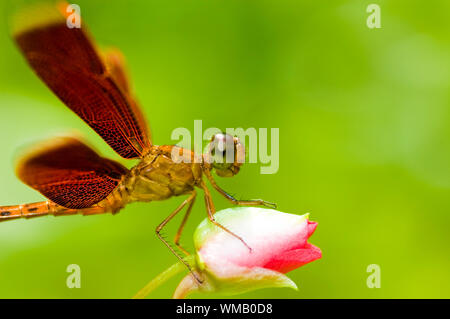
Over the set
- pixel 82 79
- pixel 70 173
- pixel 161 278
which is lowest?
pixel 161 278

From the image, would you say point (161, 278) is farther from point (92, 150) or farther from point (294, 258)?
point (92, 150)

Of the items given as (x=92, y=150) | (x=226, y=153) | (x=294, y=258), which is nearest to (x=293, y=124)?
(x=226, y=153)

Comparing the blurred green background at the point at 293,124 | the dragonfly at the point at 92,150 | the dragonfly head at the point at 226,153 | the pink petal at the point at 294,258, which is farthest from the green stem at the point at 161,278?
the blurred green background at the point at 293,124

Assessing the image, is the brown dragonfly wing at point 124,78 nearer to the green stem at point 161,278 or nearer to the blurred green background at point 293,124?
the green stem at point 161,278

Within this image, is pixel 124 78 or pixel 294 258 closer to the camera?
pixel 294 258

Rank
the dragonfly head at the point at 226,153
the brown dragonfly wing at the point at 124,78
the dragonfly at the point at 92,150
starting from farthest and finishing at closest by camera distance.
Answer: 1. the dragonfly head at the point at 226,153
2. the brown dragonfly wing at the point at 124,78
3. the dragonfly at the point at 92,150

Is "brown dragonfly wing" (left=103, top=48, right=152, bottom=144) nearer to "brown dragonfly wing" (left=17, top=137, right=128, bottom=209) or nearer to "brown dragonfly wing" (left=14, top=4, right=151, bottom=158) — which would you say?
"brown dragonfly wing" (left=14, top=4, right=151, bottom=158)
